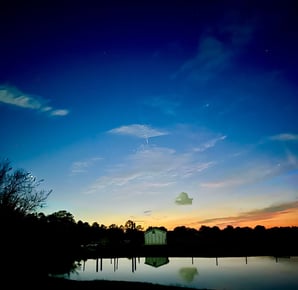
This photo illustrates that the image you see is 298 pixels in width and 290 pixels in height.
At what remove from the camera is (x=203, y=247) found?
Answer: 105625 mm

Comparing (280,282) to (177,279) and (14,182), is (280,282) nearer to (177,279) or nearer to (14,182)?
(177,279)

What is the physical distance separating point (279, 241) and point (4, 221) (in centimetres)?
9943

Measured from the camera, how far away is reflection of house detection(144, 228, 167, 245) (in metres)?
105

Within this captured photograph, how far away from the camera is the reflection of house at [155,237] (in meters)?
105

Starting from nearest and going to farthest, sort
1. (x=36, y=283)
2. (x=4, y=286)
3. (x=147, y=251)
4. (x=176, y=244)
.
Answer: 1. (x=4, y=286)
2. (x=36, y=283)
3. (x=147, y=251)
4. (x=176, y=244)

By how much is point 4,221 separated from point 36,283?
17.3 ft

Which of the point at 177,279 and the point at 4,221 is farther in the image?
the point at 177,279

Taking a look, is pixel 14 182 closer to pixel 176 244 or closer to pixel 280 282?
pixel 280 282

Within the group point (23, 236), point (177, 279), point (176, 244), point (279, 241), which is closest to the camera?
point (23, 236)

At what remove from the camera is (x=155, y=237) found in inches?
4129

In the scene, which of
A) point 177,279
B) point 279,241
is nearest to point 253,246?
point 279,241

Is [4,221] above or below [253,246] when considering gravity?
above

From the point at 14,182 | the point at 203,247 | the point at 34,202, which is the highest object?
the point at 14,182

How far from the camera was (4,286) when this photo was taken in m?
21.5
